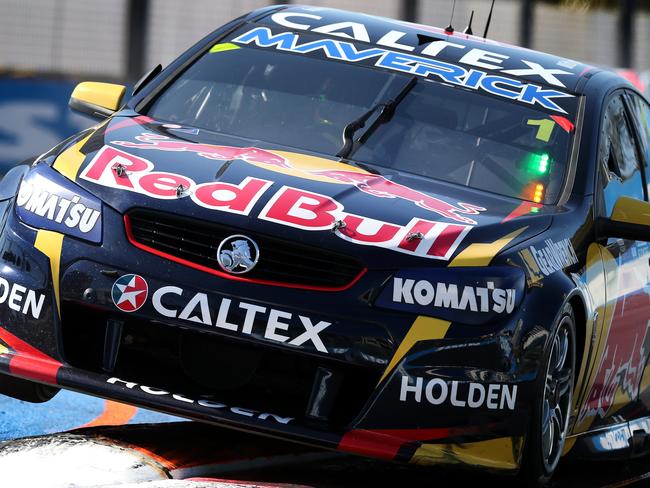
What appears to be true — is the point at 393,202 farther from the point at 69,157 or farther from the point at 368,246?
the point at 69,157

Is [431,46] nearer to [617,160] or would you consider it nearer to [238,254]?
[617,160]

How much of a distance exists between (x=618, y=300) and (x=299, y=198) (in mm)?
1554

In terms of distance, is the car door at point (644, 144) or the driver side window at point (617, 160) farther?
the car door at point (644, 144)

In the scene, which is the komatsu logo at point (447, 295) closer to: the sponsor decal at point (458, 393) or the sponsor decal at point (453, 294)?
the sponsor decal at point (453, 294)

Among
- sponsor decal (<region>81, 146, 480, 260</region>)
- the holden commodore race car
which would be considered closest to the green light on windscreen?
the holden commodore race car

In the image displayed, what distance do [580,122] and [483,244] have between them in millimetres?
1342

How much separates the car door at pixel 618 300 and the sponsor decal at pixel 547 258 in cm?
37

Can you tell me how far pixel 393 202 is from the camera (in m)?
4.72

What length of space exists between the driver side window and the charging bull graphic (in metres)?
0.96

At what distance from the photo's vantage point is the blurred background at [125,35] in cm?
1442

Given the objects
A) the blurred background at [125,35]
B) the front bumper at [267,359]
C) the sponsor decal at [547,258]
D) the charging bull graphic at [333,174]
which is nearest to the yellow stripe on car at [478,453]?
the front bumper at [267,359]

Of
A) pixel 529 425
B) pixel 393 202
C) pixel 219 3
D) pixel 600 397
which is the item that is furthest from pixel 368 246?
pixel 219 3

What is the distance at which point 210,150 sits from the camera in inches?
198

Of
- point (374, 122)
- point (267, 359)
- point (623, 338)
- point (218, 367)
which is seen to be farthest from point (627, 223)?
point (218, 367)
